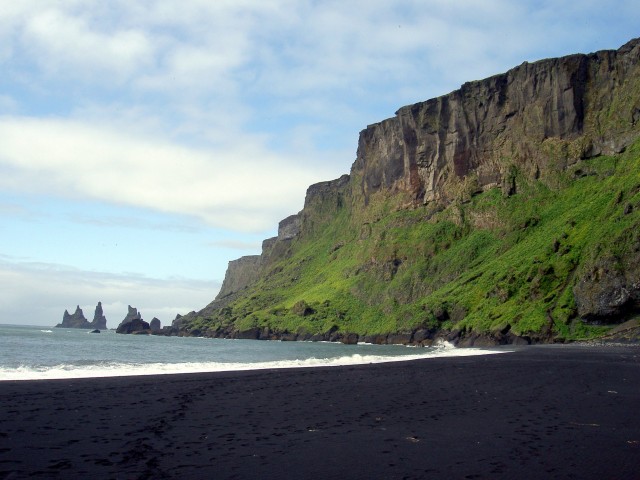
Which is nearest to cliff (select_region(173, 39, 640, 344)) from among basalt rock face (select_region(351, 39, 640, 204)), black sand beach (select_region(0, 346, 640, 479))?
basalt rock face (select_region(351, 39, 640, 204))

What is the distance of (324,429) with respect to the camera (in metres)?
16.5

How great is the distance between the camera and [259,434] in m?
15.6

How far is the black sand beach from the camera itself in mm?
11977

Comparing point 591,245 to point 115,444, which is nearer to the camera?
point 115,444

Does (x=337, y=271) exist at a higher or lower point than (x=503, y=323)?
higher

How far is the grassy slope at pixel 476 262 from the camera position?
282 ft

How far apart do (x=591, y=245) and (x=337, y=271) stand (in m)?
95.6

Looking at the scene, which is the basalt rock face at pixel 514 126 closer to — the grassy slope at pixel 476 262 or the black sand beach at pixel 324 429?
the grassy slope at pixel 476 262

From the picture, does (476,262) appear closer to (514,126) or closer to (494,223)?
(494,223)

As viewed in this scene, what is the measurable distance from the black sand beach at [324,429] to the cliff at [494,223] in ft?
188

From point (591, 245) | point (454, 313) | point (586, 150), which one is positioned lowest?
point (454, 313)

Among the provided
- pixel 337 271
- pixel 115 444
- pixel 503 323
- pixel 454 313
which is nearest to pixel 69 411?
pixel 115 444

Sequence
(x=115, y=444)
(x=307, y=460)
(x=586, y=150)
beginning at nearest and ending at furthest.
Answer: (x=307, y=460) < (x=115, y=444) < (x=586, y=150)

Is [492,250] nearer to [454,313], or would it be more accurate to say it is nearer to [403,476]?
[454,313]
